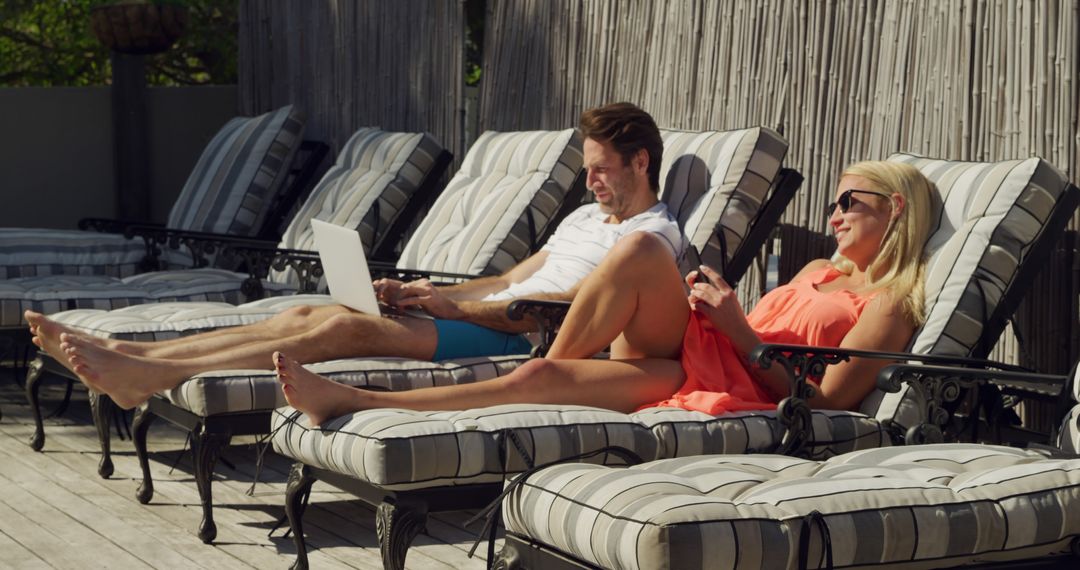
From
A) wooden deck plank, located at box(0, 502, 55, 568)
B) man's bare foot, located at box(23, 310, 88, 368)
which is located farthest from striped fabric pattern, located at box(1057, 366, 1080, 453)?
man's bare foot, located at box(23, 310, 88, 368)

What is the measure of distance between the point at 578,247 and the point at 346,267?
32.7 inches

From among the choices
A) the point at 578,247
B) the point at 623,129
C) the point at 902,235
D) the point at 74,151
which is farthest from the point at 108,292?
the point at 74,151

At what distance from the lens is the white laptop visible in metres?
4.14

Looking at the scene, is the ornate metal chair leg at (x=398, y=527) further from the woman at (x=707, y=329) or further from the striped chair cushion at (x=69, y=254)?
the striped chair cushion at (x=69, y=254)

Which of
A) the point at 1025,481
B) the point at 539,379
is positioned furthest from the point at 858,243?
the point at 1025,481

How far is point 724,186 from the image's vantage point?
15.2 feet

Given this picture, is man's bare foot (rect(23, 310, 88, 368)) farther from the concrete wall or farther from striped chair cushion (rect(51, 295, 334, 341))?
the concrete wall

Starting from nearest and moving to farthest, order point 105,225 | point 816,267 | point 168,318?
point 816,267, point 168,318, point 105,225

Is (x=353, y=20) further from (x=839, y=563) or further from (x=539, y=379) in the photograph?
(x=839, y=563)

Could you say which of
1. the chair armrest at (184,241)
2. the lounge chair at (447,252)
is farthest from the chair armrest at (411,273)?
the chair armrest at (184,241)

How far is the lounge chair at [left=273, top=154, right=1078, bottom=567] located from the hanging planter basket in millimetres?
5657

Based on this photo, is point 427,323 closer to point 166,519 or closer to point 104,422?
point 166,519

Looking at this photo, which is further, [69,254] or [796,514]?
[69,254]

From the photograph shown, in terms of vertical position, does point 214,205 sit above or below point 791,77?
below
